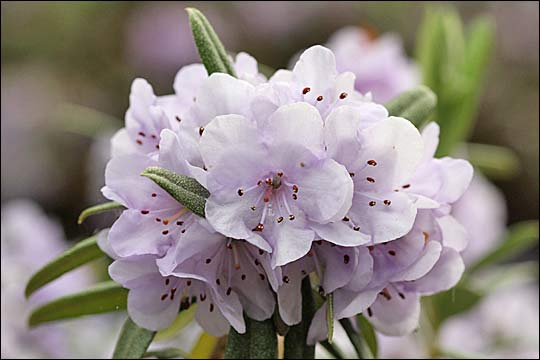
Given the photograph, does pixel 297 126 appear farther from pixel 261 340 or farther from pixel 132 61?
pixel 132 61

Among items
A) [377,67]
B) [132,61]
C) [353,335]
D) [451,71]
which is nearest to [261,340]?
[353,335]

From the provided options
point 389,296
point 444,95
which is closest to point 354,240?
point 389,296

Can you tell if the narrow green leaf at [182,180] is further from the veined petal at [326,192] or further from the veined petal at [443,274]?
the veined petal at [443,274]

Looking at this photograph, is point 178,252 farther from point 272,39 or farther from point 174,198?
point 272,39

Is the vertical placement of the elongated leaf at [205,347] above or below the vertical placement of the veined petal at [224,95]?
below

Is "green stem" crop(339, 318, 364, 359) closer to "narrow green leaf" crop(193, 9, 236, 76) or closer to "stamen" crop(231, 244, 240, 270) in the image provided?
"stamen" crop(231, 244, 240, 270)

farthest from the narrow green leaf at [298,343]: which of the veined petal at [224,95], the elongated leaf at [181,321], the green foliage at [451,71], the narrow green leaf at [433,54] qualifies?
the narrow green leaf at [433,54]
